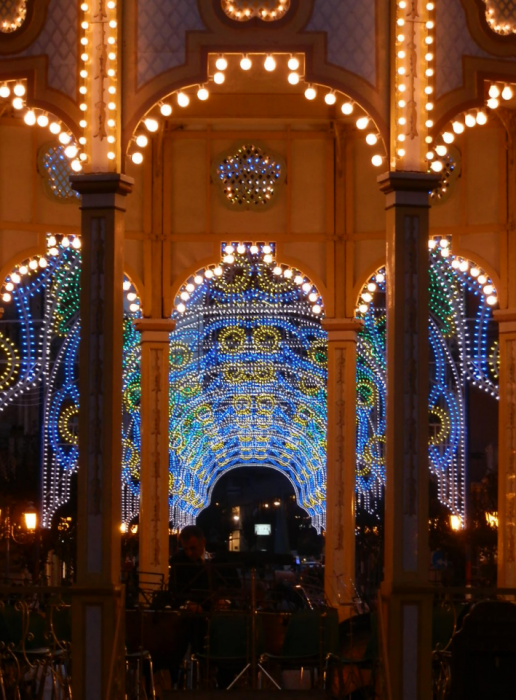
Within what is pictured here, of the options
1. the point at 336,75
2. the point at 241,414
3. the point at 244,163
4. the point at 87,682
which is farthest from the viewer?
the point at 241,414

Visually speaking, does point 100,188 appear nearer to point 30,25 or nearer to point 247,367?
point 30,25

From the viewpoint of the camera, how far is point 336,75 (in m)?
10.2

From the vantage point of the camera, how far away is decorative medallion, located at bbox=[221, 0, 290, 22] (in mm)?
10258

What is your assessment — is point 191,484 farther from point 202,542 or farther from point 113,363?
point 113,363

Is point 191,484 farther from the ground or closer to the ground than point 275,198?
closer to the ground

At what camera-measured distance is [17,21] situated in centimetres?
1041

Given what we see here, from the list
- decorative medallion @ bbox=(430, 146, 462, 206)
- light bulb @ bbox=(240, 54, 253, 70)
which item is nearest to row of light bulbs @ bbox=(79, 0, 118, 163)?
light bulb @ bbox=(240, 54, 253, 70)

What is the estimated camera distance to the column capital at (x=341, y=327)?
587 inches

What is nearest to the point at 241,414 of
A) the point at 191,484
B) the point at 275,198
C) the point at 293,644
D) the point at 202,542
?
the point at 191,484

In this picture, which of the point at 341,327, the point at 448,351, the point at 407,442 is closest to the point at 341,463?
the point at 341,327

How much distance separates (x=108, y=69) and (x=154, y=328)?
517 centimetres

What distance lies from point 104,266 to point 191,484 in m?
25.8

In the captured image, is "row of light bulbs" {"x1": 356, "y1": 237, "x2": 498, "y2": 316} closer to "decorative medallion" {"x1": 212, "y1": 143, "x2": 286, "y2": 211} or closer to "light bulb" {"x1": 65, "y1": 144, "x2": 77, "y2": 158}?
"decorative medallion" {"x1": 212, "y1": 143, "x2": 286, "y2": 211}

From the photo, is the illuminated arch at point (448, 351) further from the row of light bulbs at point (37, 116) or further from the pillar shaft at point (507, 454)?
the row of light bulbs at point (37, 116)
